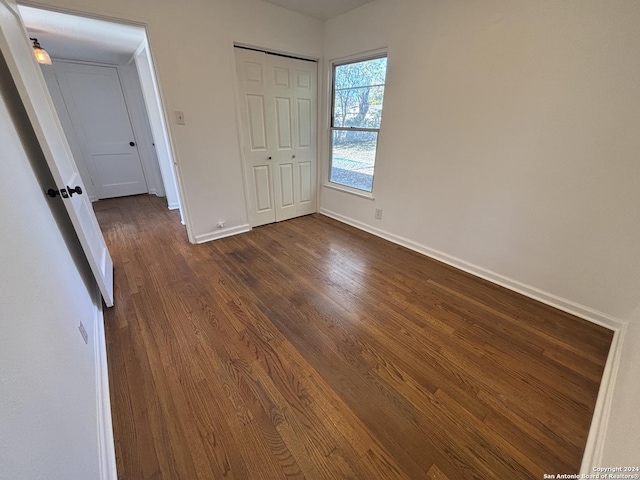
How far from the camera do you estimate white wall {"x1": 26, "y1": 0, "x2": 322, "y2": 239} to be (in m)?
2.24

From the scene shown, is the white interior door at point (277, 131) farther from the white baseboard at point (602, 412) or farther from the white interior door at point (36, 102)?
the white baseboard at point (602, 412)

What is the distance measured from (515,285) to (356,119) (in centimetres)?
242

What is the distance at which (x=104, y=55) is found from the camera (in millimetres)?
3818

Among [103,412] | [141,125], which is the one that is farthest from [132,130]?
[103,412]

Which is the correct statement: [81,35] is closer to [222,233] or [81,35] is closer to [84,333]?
[222,233]

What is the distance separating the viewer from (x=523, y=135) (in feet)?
6.37

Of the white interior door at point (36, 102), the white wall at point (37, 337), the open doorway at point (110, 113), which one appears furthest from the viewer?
the open doorway at point (110, 113)

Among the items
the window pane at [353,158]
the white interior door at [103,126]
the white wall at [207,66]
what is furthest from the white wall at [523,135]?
the white interior door at [103,126]

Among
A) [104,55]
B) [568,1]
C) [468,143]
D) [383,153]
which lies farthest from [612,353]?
[104,55]

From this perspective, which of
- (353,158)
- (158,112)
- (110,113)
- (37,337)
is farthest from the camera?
(110,113)

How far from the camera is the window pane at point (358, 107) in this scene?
287 centimetres

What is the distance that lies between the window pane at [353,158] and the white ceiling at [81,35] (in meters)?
2.26

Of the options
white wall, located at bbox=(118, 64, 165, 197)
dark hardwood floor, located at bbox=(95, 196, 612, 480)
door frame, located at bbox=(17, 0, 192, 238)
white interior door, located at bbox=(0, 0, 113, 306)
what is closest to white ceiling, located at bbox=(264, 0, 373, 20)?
door frame, located at bbox=(17, 0, 192, 238)

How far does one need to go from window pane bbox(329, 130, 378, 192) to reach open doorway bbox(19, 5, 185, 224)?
2.11 metres
